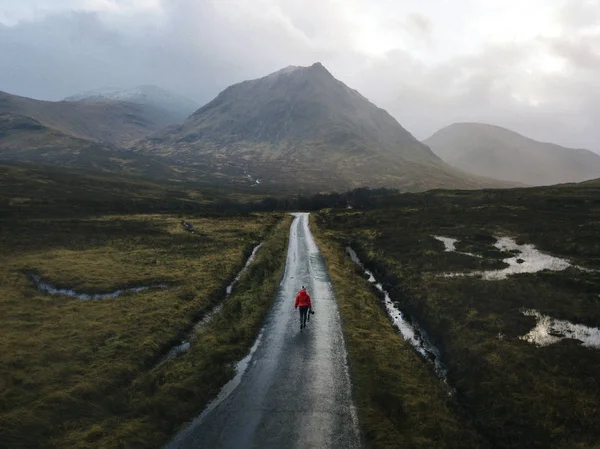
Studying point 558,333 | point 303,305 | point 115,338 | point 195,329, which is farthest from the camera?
point 195,329

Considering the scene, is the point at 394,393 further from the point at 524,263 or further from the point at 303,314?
the point at 524,263

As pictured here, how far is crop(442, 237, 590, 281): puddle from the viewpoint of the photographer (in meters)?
44.9

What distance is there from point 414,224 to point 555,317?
167ft

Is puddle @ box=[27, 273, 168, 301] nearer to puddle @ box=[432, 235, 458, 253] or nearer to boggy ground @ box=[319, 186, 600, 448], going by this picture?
boggy ground @ box=[319, 186, 600, 448]

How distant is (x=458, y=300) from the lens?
35938mm

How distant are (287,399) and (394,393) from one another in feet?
19.1

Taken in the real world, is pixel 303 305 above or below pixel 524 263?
below

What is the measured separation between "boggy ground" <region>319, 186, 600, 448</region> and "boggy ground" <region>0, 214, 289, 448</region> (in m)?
12.0

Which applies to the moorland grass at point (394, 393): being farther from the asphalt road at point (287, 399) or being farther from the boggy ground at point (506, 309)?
the boggy ground at point (506, 309)

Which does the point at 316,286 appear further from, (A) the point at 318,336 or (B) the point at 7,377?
(B) the point at 7,377

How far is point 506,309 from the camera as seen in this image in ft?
111

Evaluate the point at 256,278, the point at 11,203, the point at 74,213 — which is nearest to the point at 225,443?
the point at 256,278

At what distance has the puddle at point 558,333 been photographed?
2694cm

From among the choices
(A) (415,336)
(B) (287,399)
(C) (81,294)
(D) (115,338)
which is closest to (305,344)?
(B) (287,399)
